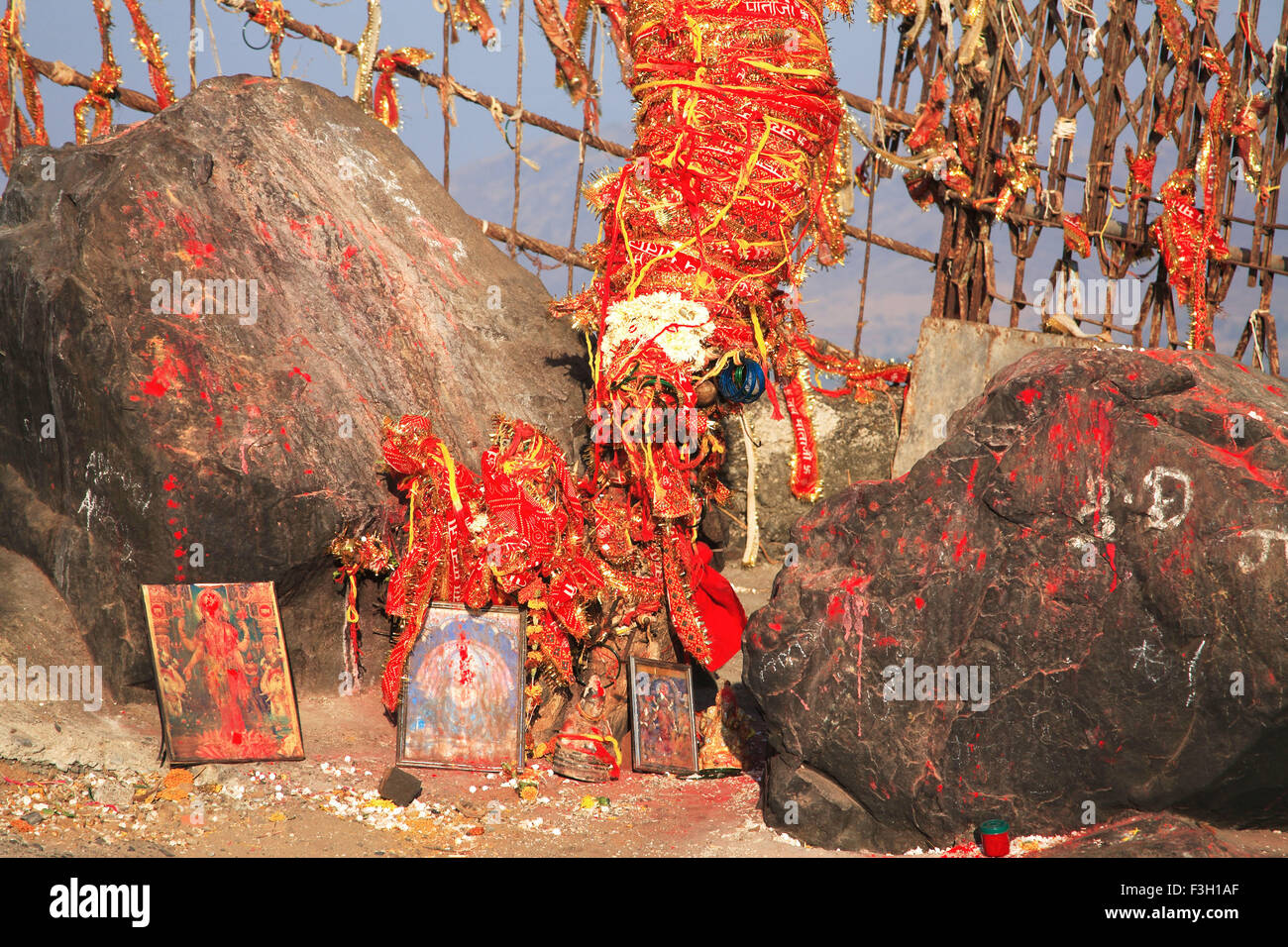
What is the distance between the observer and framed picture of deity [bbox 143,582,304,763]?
514cm

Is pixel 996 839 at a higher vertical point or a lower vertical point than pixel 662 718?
lower

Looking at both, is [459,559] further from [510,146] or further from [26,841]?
[510,146]

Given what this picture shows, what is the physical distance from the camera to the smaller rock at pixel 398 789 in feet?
16.4

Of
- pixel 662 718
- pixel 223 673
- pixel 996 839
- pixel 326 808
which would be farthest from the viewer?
pixel 662 718

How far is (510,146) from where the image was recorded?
7.65 m

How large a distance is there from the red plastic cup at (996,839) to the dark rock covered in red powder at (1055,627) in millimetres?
122

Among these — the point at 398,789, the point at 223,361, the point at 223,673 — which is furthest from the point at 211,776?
the point at 223,361

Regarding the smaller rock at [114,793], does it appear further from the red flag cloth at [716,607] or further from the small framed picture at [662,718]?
the red flag cloth at [716,607]

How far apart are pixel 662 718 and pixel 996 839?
1.90 meters

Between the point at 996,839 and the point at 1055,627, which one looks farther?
the point at 1055,627

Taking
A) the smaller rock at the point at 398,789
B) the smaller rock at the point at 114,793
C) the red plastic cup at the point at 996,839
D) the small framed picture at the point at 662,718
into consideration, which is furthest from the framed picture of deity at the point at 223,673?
the red plastic cup at the point at 996,839

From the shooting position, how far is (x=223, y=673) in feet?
17.3

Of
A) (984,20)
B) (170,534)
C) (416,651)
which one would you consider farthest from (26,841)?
(984,20)

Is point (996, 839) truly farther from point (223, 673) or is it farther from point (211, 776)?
point (223, 673)
